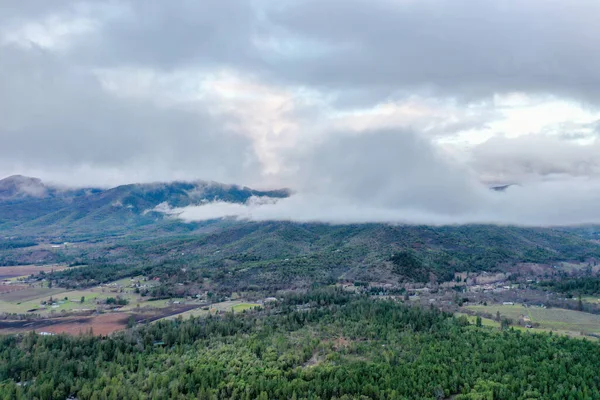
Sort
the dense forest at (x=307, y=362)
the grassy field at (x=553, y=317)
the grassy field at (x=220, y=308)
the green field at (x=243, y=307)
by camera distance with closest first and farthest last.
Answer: the dense forest at (x=307, y=362) → the grassy field at (x=553, y=317) → the grassy field at (x=220, y=308) → the green field at (x=243, y=307)

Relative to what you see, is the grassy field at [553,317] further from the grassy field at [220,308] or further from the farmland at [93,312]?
the farmland at [93,312]

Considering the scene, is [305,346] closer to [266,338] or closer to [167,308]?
[266,338]

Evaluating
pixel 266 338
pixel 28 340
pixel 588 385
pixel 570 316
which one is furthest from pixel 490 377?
pixel 28 340

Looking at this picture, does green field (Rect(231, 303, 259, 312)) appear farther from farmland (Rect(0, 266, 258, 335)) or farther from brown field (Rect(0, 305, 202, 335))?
brown field (Rect(0, 305, 202, 335))

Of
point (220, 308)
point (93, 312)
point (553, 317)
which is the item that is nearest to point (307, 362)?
point (220, 308)

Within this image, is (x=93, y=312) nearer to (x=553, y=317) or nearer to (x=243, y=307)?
(x=243, y=307)

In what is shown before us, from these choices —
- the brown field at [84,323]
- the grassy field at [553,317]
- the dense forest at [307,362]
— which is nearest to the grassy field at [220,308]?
the brown field at [84,323]

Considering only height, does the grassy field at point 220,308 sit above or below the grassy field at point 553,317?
above
